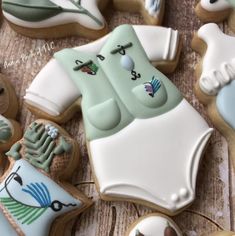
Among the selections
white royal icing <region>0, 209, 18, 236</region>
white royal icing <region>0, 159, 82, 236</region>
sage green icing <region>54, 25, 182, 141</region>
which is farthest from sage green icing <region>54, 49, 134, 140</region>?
white royal icing <region>0, 209, 18, 236</region>

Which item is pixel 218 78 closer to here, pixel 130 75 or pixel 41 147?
pixel 130 75

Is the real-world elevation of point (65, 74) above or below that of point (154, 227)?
above

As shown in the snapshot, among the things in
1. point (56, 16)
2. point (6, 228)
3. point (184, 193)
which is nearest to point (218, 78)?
point (184, 193)

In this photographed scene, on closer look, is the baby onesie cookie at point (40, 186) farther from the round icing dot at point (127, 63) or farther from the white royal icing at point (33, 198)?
the round icing dot at point (127, 63)

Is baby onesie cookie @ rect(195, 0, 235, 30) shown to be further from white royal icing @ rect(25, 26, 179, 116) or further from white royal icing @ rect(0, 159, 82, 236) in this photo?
white royal icing @ rect(0, 159, 82, 236)

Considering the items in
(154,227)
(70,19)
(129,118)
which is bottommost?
(154,227)

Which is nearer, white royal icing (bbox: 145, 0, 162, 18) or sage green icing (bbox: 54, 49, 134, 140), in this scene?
sage green icing (bbox: 54, 49, 134, 140)
